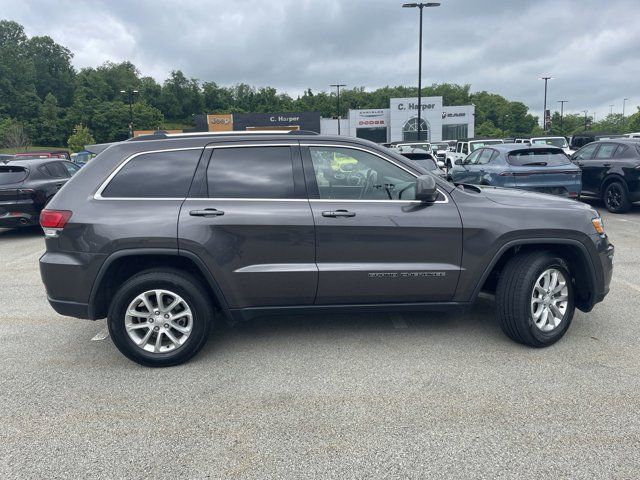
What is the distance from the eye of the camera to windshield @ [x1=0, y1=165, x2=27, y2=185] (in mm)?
9414

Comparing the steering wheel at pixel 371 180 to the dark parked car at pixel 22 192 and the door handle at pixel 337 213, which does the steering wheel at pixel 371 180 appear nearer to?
the door handle at pixel 337 213

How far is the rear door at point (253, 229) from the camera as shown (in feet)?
12.3

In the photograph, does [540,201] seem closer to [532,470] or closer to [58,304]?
[532,470]

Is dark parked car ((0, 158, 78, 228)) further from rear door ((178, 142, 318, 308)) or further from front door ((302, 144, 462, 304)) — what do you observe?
front door ((302, 144, 462, 304))

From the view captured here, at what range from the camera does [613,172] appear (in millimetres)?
10742

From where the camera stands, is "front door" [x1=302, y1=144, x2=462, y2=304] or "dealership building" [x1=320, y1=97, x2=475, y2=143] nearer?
"front door" [x1=302, y1=144, x2=462, y2=304]

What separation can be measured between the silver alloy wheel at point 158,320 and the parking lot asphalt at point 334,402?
23 centimetres

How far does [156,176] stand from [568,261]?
3.50 meters

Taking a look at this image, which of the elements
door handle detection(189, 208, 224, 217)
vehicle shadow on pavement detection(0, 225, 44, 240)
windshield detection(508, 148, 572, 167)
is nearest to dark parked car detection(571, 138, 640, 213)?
windshield detection(508, 148, 572, 167)

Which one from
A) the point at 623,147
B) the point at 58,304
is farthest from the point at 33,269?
the point at 623,147

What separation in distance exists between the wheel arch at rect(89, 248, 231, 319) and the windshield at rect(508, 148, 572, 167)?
773 cm

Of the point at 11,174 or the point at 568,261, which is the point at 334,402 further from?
the point at 11,174

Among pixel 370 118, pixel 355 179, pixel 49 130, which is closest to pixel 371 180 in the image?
pixel 355 179

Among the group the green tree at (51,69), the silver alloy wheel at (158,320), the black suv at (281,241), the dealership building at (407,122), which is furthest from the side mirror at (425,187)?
the green tree at (51,69)
